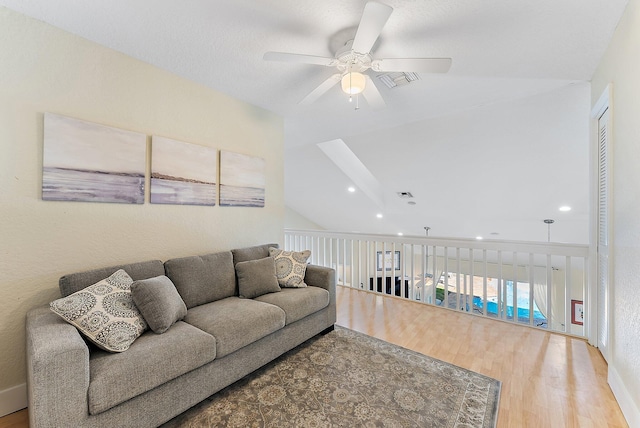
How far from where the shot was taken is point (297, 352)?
2332 millimetres

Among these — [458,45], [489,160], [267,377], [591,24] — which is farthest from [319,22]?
[489,160]

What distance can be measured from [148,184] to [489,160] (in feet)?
14.4

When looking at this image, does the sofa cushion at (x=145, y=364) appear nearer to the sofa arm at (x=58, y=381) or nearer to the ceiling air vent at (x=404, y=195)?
the sofa arm at (x=58, y=381)

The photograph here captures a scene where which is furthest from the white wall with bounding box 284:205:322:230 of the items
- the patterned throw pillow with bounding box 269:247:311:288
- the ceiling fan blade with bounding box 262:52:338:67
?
the ceiling fan blade with bounding box 262:52:338:67

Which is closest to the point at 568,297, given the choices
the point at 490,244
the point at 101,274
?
the point at 490,244

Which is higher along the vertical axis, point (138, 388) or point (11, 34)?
point (11, 34)

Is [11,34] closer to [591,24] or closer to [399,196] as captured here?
[591,24]

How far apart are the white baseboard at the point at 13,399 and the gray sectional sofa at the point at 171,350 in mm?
546

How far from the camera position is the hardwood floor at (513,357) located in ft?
5.40

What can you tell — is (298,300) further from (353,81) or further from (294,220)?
(294,220)

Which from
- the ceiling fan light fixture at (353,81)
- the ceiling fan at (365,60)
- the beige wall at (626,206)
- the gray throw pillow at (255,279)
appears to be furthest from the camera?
the gray throw pillow at (255,279)

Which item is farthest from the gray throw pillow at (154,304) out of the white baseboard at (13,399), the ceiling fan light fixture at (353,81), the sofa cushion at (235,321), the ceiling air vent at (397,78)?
the ceiling air vent at (397,78)

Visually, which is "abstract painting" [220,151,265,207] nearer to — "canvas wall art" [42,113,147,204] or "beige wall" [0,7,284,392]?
"beige wall" [0,7,284,392]

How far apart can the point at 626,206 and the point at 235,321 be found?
256 cm
